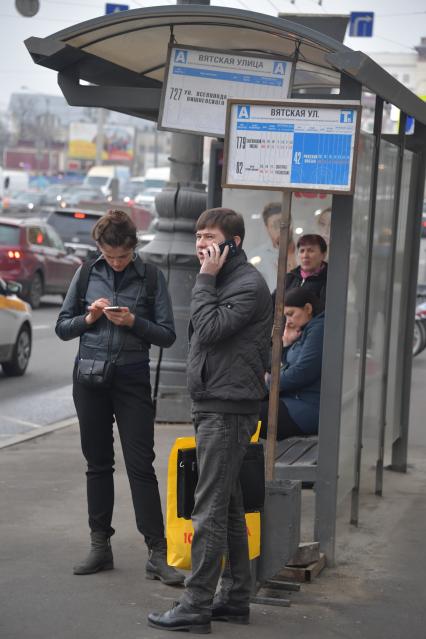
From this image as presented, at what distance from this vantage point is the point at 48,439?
10.8 meters

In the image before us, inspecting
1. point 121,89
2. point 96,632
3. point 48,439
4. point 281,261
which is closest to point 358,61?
point 281,261

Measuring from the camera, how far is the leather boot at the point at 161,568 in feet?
20.0

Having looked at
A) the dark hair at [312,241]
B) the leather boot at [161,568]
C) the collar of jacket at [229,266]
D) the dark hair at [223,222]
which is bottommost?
the leather boot at [161,568]

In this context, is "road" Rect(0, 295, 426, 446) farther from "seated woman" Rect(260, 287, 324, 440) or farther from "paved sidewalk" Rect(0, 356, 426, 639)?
"seated woman" Rect(260, 287, 324, 440)

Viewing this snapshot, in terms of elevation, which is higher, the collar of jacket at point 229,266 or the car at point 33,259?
the collar of jacket at point 229,266

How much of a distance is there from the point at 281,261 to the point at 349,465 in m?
1.79

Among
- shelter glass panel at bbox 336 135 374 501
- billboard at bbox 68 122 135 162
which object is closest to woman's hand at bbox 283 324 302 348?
shelter glass panel at bbox 336 135 374 501

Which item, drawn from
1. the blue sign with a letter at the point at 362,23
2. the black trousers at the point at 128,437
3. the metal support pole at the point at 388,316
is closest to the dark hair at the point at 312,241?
the metal support pole at the point at 388,316

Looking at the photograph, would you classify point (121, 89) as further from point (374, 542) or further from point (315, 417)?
point (374, 542)

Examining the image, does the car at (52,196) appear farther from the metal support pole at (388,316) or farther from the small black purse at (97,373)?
the small black purse at (97,373)

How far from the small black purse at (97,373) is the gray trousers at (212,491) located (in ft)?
2.75

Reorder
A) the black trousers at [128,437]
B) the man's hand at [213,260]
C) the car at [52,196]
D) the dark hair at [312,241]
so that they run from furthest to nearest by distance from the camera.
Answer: the car at [52,196]
the dark hair at [312,241]
the black trousers at [128,437]
the man's hand at [213,260]

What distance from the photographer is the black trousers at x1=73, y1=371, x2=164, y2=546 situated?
618 centimetres

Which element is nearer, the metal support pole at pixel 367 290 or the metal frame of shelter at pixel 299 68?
the metal frame of shelter at pixel 299 68
